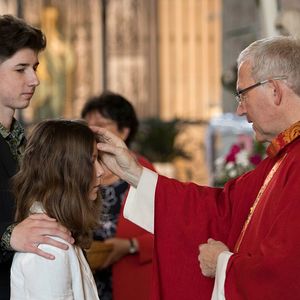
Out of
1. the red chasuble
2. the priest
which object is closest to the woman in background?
the priest

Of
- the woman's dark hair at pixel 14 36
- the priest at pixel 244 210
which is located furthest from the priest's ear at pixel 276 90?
the woman's dark hair at pixel 14 36

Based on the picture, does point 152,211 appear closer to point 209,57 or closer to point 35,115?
point 35,115

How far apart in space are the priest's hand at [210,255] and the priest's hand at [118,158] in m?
0.39

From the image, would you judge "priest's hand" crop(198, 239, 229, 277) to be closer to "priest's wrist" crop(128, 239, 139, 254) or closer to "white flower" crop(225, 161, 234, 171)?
"priest's wrist" crop(128, 239, 139, 254)

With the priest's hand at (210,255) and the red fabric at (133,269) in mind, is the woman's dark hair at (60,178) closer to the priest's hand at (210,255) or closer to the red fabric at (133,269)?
the priest's hand at (210,255)

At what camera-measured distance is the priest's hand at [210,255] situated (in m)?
2.63

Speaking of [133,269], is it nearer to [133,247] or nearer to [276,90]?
[133,247]

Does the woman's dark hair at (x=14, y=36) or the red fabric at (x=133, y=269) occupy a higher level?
the woman's dark hair at (x=14, y=36)

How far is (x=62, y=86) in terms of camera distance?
9945mm

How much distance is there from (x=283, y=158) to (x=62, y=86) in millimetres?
7480

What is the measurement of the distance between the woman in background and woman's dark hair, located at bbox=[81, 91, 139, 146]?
4.22ft

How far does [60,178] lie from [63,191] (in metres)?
0.04

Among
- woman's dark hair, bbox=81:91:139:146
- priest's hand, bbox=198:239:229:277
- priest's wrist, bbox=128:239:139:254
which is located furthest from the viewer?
woman's dark hair, bbox=81:91:139:146

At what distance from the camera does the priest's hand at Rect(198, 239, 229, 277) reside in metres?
2.63
